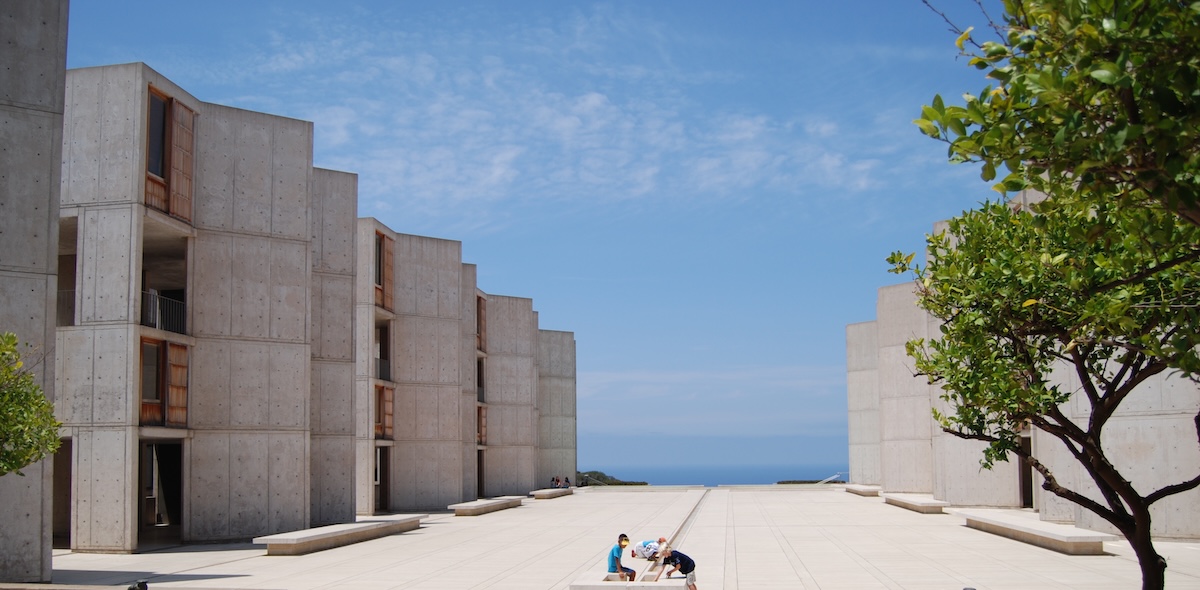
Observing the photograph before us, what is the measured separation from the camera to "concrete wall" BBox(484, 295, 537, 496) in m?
57.0

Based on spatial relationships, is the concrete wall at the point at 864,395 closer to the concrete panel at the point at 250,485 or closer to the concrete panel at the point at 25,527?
the concrete panel at the point at 250,485

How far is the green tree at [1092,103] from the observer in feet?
17.2

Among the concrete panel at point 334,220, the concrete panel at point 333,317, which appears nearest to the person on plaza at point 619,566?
the concrete panel at point 333,317

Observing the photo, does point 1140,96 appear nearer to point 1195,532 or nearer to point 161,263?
point 1195,532

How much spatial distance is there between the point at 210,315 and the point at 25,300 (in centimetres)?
867

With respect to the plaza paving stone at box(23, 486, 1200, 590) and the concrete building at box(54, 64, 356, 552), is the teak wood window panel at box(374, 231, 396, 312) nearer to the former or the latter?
the concrete building at box(54, 64, 356, 552)

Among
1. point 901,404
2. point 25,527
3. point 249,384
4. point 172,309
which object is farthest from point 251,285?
point 901,404

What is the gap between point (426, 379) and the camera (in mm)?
42406

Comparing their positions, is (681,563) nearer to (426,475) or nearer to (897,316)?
(426,475)

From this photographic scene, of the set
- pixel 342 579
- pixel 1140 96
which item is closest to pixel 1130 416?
pixel 342 579

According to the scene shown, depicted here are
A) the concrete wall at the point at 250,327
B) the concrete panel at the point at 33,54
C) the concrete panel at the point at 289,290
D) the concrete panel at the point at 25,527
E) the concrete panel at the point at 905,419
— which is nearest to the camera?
the concrete panel at the point at 25,527

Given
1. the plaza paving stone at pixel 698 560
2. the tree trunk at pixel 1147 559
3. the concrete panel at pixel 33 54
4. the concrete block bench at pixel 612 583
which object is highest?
the concrete panel at pixel 33 54

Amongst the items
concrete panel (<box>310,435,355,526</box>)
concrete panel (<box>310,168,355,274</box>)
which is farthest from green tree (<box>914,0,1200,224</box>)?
concrete panel (<box>310,168,355,274</box>)

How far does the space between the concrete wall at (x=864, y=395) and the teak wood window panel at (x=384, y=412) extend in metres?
30.4
